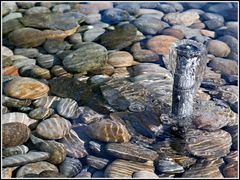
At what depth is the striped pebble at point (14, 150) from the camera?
301cm

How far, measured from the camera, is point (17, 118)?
3.36m

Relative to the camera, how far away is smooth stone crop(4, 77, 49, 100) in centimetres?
360

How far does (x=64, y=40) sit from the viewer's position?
182 inches

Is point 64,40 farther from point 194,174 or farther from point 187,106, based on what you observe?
point 194,174

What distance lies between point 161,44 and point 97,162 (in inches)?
74.1

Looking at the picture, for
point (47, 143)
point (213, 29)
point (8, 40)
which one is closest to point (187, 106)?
point (47, 143)

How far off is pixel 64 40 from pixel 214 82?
1.72 m

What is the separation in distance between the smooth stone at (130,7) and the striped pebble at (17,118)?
2374 millimetres

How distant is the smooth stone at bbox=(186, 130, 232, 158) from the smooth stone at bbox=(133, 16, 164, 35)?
5.87 ft

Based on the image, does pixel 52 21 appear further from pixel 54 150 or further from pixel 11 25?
pixel 54 150

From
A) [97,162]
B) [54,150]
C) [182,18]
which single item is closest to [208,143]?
[97,162]

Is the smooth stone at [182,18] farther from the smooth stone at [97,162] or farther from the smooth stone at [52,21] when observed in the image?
the smooth stone at [97,162]

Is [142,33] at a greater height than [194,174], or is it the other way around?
[142,33]

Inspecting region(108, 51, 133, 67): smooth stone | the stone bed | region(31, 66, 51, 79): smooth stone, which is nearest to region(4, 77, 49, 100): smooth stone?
the stone bed
